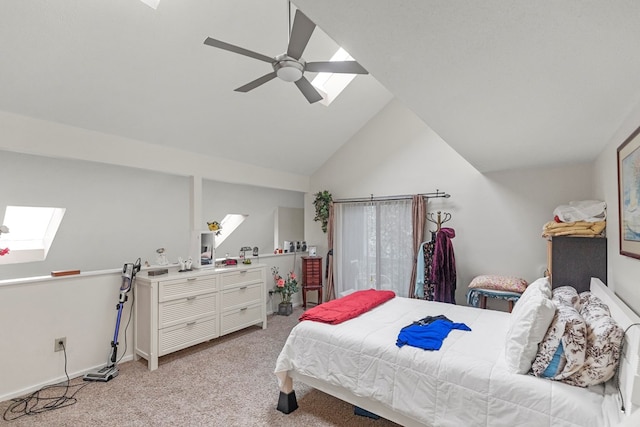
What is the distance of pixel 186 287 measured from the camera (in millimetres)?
3320

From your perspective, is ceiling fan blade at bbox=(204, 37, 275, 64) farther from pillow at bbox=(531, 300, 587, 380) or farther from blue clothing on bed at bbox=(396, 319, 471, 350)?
pillow at bbox=(531, 300, 587, 380)

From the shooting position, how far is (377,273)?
4.69 m

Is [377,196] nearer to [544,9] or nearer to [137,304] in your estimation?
[137,304]

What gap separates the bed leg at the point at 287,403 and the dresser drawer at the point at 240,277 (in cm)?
172

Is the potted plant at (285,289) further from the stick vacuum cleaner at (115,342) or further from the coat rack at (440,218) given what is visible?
the coat rack at (440,218)

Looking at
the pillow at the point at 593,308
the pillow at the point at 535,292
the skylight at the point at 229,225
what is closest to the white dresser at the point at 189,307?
the skylight at the point at 229,225

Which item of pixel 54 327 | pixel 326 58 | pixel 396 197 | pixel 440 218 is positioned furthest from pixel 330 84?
pixel 54 327

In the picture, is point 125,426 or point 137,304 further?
point 137,304

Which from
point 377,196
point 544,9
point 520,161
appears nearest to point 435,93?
point 544,9

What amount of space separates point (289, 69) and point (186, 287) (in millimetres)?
2513

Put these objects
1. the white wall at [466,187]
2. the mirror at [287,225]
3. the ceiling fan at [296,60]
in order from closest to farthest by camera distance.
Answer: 1. the ceiling fan at [296,60]
2. the white wall at [466,187]
3. the mirror at [287,225]

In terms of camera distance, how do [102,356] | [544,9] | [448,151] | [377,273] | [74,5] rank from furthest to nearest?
[377,273]
[448,151]
[102,356]
[74,5]
[544,9]

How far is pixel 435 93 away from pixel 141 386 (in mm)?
3297

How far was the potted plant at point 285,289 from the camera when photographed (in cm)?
478
